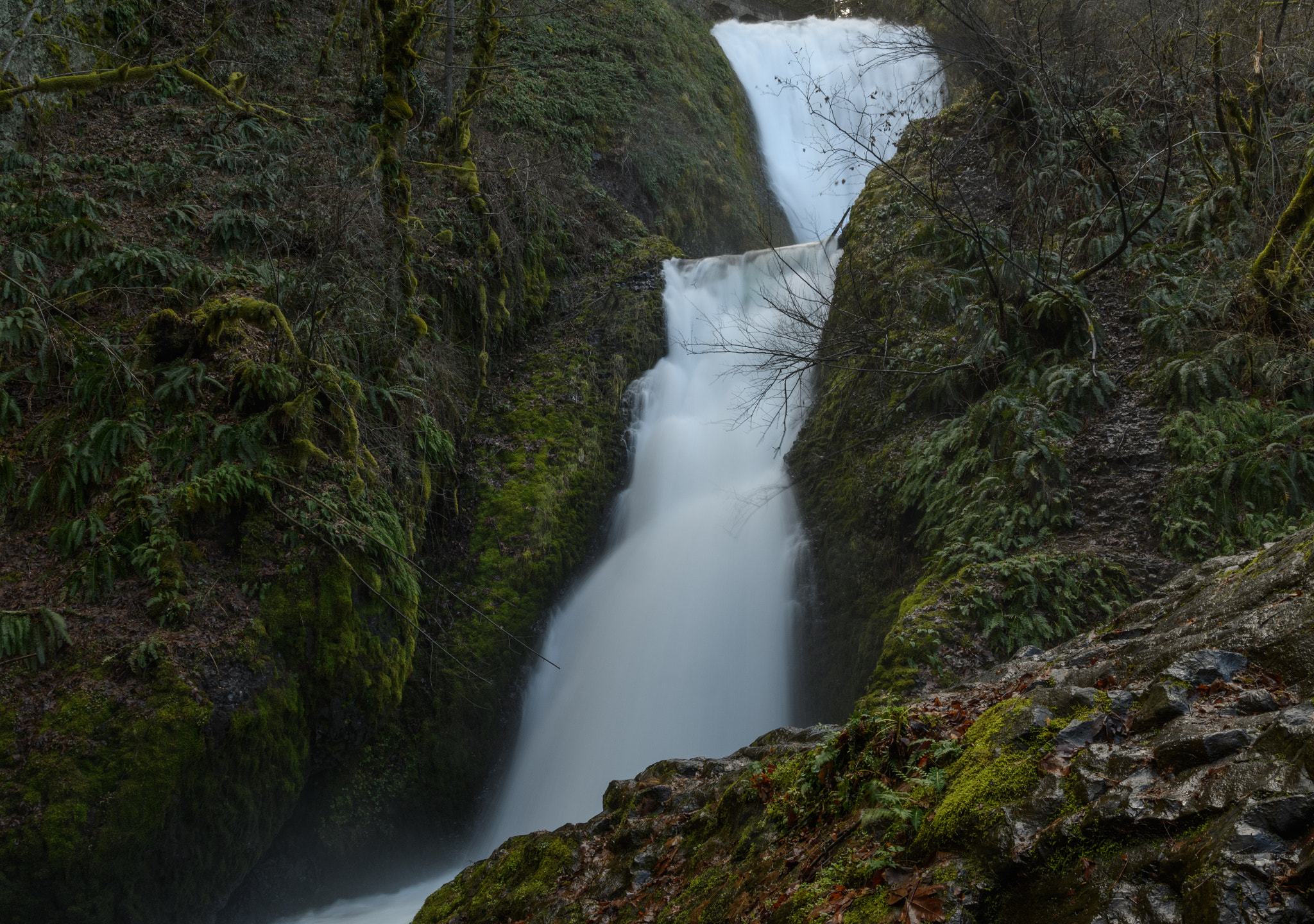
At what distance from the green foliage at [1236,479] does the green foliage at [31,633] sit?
27.8 feet

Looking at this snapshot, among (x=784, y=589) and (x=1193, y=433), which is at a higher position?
(x=1193, y=433)

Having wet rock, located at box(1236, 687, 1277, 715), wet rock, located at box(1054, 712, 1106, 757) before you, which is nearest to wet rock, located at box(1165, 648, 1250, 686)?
wet rock, located at box(1236, 687, 1277, 715)

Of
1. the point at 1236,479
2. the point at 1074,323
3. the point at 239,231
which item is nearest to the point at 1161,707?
the point at 1236,479

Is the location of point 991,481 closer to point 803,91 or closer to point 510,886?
point 510,886

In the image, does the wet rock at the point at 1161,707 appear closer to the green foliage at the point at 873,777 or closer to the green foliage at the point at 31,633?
the green foliage at the point at 873,777

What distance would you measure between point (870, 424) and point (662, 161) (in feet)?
36.3

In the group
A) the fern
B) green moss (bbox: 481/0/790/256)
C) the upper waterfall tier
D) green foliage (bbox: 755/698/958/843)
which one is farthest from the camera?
the upper waterfall tier

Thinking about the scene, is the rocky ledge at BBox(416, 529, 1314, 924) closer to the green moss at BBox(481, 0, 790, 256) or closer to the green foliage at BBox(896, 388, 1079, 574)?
Result: the green foliage at BBox(896, 388, 1079, 574)

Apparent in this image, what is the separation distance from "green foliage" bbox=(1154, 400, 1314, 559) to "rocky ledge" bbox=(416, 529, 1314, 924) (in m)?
2.18

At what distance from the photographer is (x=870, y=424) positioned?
8609 mm

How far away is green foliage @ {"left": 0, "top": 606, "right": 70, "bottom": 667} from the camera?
5.07 metres

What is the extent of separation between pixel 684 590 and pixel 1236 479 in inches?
233

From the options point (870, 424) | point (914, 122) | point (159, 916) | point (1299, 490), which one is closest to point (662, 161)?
point (914, 122)

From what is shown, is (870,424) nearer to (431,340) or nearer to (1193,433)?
(1193,433)
